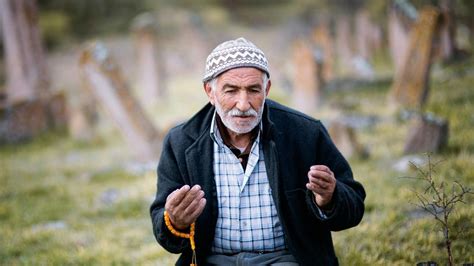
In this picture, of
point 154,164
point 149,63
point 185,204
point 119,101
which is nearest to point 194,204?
point 185,204

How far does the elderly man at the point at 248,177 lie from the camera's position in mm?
3043

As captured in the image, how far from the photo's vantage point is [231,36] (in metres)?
17.7

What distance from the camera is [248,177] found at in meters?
3.14

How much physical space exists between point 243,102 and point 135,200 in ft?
13.4

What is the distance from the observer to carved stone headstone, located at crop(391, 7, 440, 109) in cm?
884

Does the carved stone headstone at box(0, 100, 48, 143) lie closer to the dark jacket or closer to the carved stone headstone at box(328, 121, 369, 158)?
the carved stone headstone at box(328, 121, 369, 158)

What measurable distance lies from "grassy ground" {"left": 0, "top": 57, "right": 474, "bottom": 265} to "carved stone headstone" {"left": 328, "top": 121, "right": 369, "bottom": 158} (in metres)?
0.12

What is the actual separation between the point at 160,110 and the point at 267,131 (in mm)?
10988

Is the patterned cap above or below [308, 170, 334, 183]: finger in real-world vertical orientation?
above

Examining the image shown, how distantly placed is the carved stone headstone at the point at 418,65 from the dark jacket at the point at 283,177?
6.27 meters

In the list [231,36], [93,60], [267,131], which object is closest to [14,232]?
[93,60]

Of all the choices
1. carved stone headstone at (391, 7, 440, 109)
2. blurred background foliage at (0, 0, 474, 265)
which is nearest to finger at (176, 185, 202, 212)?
blurred background foliage at (0, 0, 474, 265)

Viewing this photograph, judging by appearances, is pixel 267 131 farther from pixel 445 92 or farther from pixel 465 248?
pixel 445 92

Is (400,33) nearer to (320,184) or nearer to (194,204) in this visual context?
(320,184)
